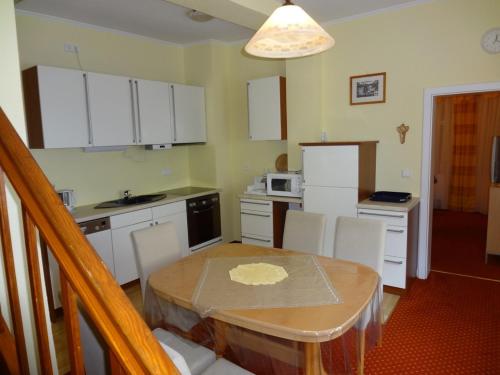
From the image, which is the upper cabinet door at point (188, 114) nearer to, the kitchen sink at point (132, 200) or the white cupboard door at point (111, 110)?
the white cupboard door at point (111, 110)

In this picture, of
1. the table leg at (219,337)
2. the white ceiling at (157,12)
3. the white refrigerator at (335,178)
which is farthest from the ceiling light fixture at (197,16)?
the table leg at (219,337)

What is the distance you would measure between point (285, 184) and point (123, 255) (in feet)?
6.37

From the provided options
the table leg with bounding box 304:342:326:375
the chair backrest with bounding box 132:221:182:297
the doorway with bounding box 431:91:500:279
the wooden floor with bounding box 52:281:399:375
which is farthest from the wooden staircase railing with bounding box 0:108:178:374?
the doorway with bounding box 431:91:500:279

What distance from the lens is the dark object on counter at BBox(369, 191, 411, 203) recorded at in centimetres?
352

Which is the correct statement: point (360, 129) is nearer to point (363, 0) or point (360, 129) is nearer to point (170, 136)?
point (363, 0)

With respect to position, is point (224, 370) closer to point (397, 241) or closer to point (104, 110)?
point (397, 241)

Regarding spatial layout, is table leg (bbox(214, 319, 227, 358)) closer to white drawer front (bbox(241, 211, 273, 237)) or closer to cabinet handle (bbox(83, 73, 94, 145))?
white drawer front (bbox(241, 211, 273, 237))

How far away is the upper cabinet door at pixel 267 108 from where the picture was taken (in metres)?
A: 4.35

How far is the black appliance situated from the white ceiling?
207 centimetres

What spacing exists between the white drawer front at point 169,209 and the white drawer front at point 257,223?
0.76m

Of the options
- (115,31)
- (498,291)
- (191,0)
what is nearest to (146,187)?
(115,31)

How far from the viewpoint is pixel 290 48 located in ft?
6.91

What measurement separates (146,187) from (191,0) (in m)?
2.51

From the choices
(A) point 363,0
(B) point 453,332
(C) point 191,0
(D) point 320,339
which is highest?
(A) point 363,0
